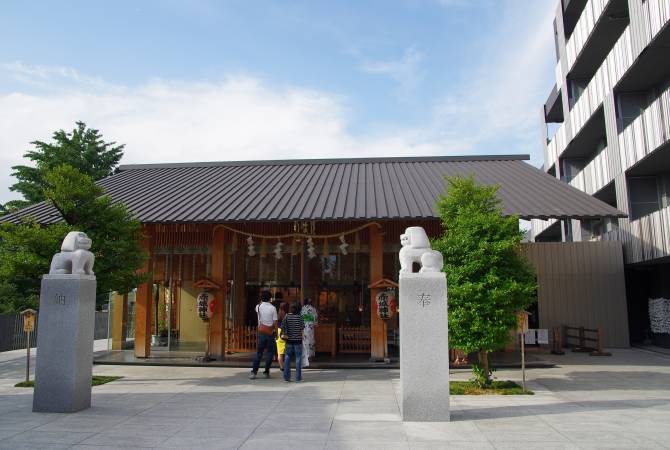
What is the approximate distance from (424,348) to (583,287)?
41.1 ft

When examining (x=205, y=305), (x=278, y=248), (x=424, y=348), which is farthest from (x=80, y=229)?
(x=424, y=348)

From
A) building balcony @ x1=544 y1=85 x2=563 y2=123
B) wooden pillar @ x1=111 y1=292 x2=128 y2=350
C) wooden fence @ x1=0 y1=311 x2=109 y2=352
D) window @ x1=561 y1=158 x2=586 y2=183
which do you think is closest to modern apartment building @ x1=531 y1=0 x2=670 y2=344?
window @ x1=561 y1=158 x2=586 y2=183

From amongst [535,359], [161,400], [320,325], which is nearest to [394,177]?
[320,325]

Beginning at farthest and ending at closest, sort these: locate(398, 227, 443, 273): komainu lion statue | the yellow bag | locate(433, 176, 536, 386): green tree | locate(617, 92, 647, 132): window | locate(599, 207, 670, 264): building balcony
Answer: locate(617, 92, 647, 132): window → locate(599, 207, 670, 264): building balcony → the yellow bag → locate(433, 176, 536, 386): green tree → locate(398, 227, 443, 273): komainu lion statue

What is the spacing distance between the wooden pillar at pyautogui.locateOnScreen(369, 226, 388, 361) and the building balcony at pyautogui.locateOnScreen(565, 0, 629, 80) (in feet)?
44.3

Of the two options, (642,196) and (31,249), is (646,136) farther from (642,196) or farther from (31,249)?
(31,249)

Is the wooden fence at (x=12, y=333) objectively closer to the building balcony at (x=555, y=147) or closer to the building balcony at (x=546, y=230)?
the building balcony at (x=555, y=147)

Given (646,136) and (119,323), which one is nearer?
(646,136)

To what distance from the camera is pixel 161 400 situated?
9.05 m

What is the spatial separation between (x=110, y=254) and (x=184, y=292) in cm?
948

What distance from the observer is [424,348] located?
24.6ft

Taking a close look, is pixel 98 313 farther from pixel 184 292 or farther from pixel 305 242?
pixel 305 242

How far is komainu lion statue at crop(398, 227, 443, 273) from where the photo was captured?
7816mm

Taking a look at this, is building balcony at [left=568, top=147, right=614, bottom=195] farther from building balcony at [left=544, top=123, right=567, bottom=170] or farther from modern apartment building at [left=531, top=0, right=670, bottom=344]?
building balcony at [left=544, top=123, right=567, bottom=170]
